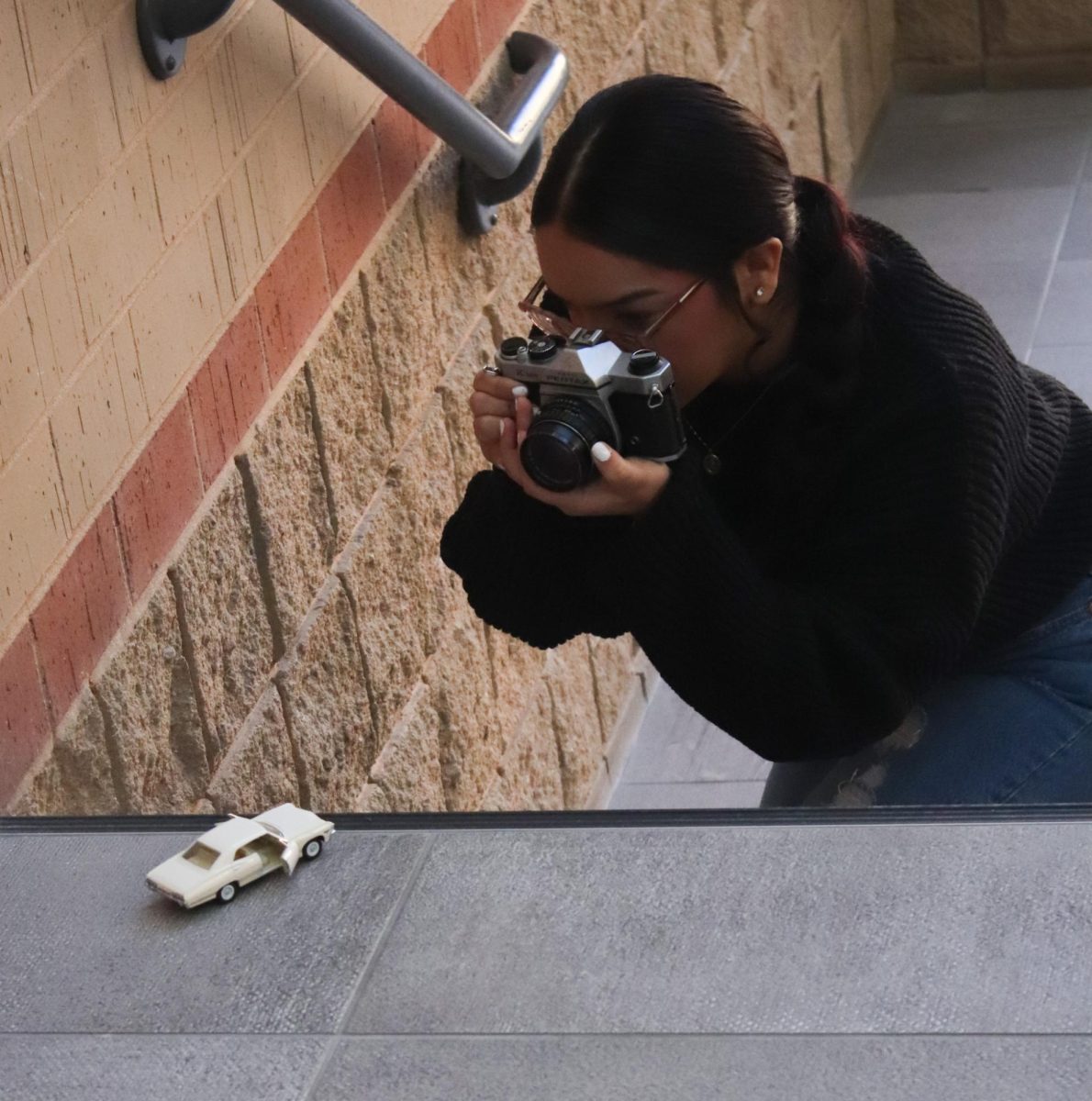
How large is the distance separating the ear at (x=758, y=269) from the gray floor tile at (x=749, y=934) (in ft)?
2.29

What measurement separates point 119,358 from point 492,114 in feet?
4.32

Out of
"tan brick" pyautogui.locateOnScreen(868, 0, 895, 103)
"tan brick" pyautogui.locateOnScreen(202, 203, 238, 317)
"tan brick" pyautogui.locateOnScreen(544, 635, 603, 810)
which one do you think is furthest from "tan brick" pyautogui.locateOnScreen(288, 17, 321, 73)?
"tan brick" pyautogui.locateOnScreen(868, 0, 895, 103)

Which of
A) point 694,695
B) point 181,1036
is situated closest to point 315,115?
point 694,695

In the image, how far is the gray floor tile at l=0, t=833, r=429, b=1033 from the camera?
1.48 meters

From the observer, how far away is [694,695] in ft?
6.82

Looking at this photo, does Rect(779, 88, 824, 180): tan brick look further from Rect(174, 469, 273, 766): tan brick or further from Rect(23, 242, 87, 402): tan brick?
Rect(23, 242, 87, 402): tan brick

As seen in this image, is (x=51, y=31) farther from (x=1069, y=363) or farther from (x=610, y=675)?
(x=1069, y=363)

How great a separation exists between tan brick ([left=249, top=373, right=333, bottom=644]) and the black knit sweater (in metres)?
0.53

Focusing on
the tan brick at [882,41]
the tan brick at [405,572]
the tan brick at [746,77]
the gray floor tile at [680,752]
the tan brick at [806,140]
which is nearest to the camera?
the tan brick at [405,572]

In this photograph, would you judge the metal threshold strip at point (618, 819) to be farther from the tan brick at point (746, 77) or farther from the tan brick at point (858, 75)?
the tan brick at point (858, 75)

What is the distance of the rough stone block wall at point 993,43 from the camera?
22.7 ft

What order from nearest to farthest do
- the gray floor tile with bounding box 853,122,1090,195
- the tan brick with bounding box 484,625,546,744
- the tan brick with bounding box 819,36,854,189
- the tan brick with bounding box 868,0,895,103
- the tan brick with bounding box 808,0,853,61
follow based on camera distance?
the tan brick with bounding box 484,625,546,744 → the tan brick with bounding box 808,0,853,61 → the tan brick with bounding box 819,36,854,189 → the gray floor tile with bounding box 853,122,1090,195 → the tan brick with bounding box 868,0,895,103

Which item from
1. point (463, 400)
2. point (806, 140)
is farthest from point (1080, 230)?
point (463, 400)

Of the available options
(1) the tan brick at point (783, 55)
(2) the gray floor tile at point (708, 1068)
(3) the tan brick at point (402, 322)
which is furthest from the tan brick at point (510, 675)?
(1) the tan brick at point (783, 55)
